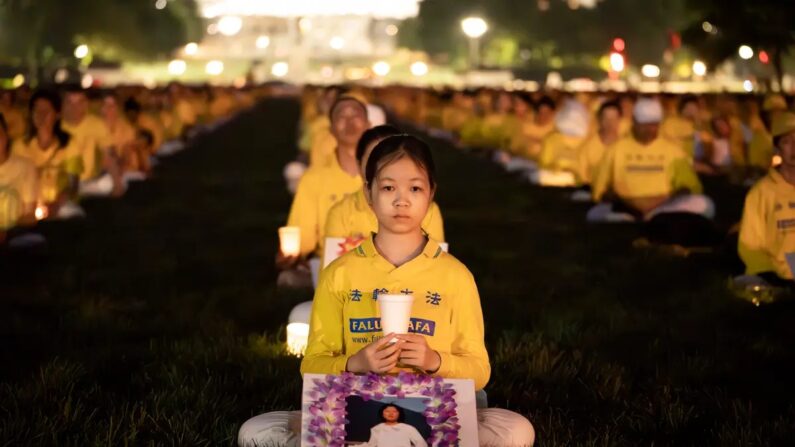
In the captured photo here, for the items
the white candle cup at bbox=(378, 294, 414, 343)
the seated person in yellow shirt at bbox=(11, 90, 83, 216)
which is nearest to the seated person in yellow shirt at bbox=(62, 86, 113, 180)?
the seated person in yellow shirt at bbox=(11, 90, 83, 216)

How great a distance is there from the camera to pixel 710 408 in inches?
259

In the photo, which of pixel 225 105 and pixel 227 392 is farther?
pixel 225 105

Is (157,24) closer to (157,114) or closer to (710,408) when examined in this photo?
(157,114)

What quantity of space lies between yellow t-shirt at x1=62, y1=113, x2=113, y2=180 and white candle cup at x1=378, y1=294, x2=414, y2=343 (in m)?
13.6

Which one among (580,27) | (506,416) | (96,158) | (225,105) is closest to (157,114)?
(96,158)

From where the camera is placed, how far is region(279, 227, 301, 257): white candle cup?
9281 millimetres

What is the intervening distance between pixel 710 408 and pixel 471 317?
7.16 feet

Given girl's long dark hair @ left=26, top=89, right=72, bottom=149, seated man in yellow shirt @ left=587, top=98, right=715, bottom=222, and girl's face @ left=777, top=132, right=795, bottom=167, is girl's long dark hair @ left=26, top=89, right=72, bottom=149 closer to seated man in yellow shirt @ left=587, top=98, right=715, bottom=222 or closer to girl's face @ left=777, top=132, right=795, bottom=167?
seated man in yellow shirt @ left=587, top=98, right=715, bottom=222

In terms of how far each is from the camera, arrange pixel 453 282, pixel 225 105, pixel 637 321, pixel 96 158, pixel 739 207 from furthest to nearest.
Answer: pixel 225 105 → pixel 96 158 → pixel 739 207 → pixel 637 321 → pixel 453 282

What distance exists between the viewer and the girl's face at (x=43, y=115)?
13750mm

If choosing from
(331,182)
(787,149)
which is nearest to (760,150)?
(787,149)

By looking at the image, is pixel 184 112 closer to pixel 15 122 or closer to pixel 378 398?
pixel 15 122

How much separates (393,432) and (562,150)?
1606 centimetres

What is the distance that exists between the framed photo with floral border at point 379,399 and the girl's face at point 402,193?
1.91ft
